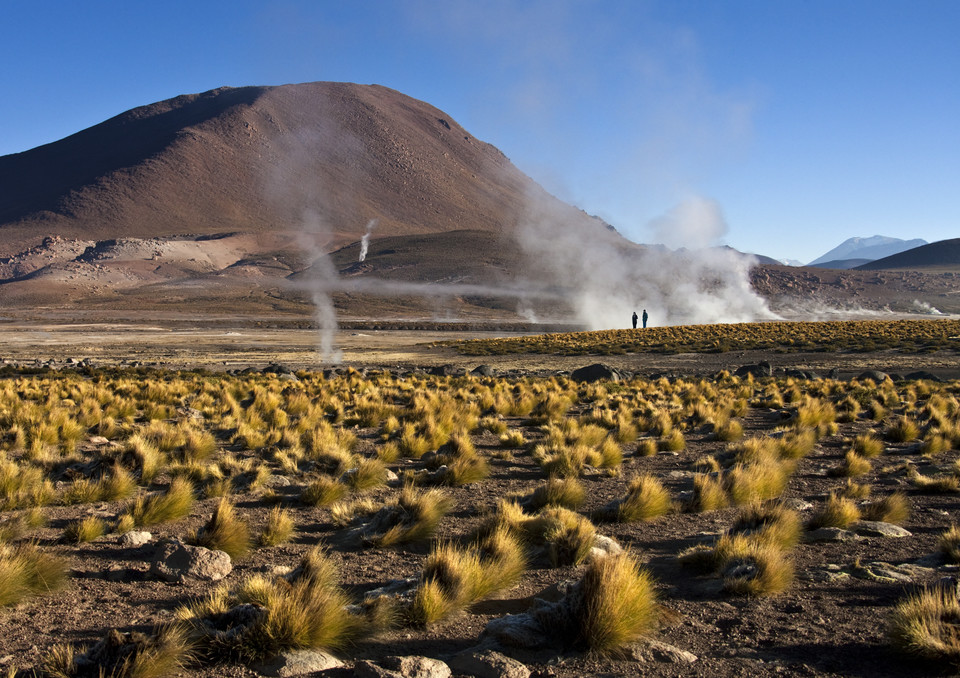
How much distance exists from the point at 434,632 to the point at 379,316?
91300 mm

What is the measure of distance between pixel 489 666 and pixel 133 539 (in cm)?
374

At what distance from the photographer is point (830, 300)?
112500 millimetres

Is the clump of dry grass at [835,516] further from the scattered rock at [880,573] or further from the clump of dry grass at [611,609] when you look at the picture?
the clump of dry grass at [611,609]

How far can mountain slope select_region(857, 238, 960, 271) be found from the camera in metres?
155

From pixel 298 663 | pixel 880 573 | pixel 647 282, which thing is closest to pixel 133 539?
pixel 298 663

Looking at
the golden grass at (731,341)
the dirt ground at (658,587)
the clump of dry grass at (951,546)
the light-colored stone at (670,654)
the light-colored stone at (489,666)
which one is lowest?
the dirt ground at (658,587)

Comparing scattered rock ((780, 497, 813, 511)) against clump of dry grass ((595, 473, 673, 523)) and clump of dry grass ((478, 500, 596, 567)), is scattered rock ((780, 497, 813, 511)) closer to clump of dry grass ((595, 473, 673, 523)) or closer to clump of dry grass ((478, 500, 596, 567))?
clump of dry grass ((595, 473, 673, 523))

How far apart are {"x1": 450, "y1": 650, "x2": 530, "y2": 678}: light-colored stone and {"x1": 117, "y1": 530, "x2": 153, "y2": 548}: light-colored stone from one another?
3473mm

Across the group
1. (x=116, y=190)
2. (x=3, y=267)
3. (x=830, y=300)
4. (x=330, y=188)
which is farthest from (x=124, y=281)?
(x=830, y=300)

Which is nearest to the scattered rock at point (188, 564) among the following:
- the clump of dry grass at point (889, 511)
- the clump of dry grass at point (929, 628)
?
the clump of dry grass at point (929, 628)

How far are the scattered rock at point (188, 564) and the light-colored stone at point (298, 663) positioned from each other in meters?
1.71

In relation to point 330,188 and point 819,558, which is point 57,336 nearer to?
point 819,558

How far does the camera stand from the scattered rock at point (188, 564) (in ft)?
16.9

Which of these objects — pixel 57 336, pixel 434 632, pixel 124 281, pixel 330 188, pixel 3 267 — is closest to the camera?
pixel 434 632
